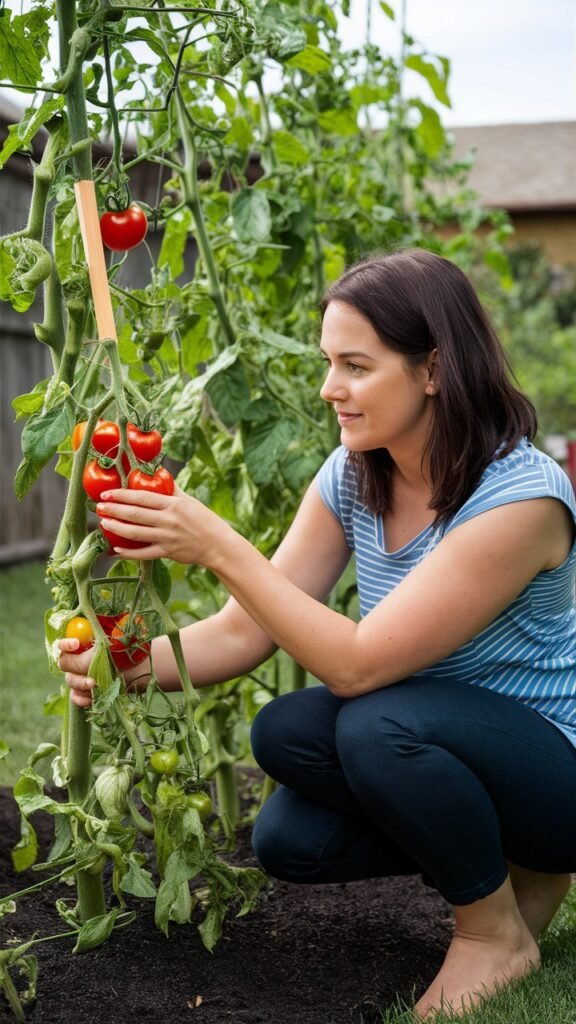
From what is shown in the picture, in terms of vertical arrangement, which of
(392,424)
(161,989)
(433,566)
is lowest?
(161,989)

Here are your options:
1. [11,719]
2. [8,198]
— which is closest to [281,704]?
[11,719]

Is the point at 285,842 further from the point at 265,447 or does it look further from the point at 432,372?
the point at 432,372

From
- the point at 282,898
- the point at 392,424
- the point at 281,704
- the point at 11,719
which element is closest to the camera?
the point at 392,424

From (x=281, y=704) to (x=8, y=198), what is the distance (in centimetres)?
357

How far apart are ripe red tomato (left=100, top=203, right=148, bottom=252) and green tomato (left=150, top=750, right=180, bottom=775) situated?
637mm

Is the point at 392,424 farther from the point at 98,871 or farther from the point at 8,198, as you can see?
the point at 8,198

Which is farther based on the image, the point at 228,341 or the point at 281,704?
the point at 228,341

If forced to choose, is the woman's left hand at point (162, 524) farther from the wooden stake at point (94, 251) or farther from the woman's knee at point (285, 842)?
the woman's knee at point (285, 842)

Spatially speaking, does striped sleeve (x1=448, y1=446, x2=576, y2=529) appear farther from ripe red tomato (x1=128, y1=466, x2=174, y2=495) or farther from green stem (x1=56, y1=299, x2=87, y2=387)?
green stem (x1=56, y1=299, x2=87, y2=387)

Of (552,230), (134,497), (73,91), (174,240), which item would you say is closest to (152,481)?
(134,497)

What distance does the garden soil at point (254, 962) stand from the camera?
1.51 m

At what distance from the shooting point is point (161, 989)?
1.54 m

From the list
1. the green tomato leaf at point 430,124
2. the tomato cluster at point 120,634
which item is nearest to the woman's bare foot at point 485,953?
the tomato cluster at point 120,634

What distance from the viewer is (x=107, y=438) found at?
1344 millimetres
